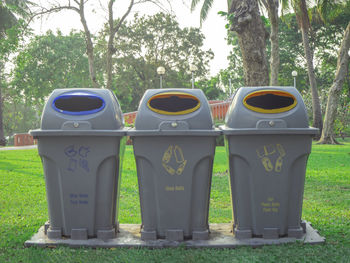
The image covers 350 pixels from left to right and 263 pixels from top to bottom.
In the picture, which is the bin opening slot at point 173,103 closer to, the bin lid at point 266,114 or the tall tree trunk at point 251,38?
the bin lid at point 266,114

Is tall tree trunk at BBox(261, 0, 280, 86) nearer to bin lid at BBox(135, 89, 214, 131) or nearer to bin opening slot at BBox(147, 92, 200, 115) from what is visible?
bin opening slot at BBox(147, 92, 200, 115)

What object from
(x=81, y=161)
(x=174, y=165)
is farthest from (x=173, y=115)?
(x=81, y=161)


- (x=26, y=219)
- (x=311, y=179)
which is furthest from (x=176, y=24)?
(x=26, y=219)

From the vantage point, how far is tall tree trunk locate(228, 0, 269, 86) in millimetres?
7301

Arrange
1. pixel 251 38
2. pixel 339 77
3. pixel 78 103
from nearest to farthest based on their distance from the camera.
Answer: pixel 78 103, pixel 251 38, pixel 339 77

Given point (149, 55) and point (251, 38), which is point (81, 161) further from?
point (149, 55)

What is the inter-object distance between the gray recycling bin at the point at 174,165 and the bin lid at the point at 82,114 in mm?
255

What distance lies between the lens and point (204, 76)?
3491 cm

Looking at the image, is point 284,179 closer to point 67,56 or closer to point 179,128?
point 179,128

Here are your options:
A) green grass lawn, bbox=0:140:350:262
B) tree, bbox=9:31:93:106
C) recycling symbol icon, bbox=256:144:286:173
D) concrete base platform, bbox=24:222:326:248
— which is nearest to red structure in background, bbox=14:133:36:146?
tree, bbox=9:31:93:106

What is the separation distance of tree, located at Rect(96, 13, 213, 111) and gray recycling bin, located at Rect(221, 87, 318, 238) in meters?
28.4

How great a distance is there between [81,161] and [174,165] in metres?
0.87

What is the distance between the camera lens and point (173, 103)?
3.87 m

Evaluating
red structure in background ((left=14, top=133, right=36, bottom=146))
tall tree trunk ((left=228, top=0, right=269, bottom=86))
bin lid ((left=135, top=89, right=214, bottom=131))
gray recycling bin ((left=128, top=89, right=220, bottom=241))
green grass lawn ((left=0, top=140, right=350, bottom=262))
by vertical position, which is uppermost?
tall tree trunk ((left=228, top=0, right=269, bottom=86))
